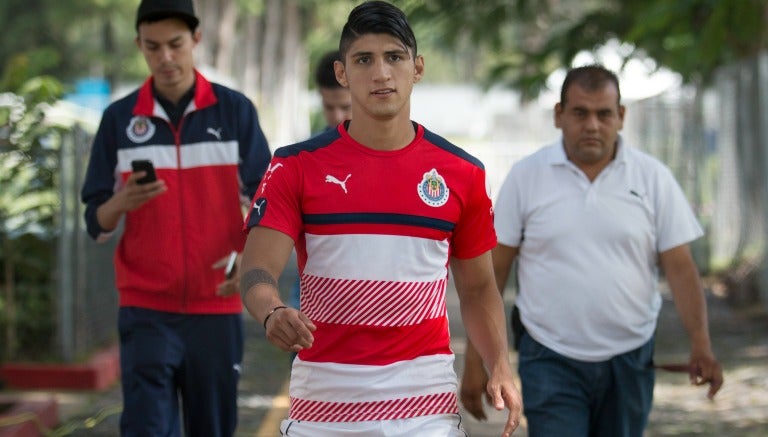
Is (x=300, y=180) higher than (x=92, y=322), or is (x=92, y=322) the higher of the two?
(x=300, y=180)

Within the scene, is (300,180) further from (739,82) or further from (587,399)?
(739,82)

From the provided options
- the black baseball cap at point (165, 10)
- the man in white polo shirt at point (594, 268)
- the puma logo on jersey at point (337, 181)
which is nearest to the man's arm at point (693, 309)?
the man in white polo shirt at point (594, 268)

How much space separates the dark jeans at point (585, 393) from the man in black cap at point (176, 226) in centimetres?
130

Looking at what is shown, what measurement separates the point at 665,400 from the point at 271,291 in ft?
21.9

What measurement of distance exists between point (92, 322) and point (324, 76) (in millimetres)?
4471

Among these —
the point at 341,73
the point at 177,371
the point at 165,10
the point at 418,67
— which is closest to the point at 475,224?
the point at 418,67

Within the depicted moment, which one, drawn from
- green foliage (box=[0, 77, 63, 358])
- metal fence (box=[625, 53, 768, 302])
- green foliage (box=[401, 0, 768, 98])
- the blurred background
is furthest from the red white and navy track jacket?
metal fence (box=[625, 53, 768, 302])

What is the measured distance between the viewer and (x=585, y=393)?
5.75 metres

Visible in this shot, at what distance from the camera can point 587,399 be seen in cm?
576

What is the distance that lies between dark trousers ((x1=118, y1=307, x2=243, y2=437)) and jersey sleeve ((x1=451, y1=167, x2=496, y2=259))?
6.30ft

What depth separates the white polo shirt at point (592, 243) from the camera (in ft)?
18.9

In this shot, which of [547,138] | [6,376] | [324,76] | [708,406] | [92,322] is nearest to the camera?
[324,76]

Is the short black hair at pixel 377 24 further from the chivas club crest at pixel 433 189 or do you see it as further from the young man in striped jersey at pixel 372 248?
the chivas club crest at pixel 433 189

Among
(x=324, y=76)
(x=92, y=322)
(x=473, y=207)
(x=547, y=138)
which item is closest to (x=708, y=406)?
(x=324, y=76)
